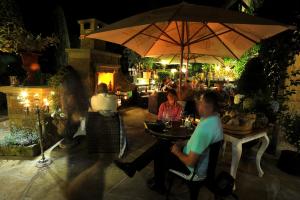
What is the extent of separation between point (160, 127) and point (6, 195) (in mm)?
2454

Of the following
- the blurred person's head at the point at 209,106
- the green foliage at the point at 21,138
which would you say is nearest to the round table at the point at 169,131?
the blurred person's head at the point at 209,106

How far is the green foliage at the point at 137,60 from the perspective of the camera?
1240cm

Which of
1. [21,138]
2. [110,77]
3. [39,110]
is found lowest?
[21,138]

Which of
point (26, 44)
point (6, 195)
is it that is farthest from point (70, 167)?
point (26, 44)

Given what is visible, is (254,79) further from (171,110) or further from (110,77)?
(110,77)

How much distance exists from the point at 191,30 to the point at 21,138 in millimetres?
4294

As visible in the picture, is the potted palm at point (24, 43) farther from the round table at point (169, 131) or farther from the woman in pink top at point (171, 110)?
the round table at point (169, 131)

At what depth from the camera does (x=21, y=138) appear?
4.80 m

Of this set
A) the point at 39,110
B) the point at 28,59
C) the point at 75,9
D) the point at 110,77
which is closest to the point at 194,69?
the point at 75,9

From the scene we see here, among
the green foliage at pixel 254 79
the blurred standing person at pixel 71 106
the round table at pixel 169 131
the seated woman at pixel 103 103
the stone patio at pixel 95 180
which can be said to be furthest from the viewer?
the blurred standing person at pixel 71 106

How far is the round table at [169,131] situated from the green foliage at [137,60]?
9247mm

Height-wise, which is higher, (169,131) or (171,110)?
(171,110)

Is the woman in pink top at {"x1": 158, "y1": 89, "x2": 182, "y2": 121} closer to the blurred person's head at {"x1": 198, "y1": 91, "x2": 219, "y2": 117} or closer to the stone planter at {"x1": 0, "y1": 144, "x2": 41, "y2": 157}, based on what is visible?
the blurred person's head at {"x1": 198, "y1": 91, "x2": 219, "y2": 117}

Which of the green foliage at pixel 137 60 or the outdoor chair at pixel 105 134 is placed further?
the green foliage at pixel 137 60
